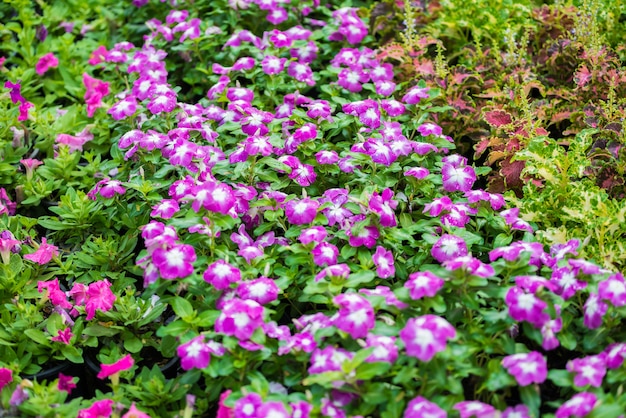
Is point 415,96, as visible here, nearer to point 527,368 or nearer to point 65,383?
point 527,368

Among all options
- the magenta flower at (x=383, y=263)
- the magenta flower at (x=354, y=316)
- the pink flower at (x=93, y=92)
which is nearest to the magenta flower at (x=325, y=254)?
the magenta flower at (x=383, y=263)

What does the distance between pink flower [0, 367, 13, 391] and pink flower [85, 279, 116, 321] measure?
11.8 inches

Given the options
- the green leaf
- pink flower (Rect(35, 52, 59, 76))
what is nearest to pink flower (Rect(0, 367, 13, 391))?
the green leaf

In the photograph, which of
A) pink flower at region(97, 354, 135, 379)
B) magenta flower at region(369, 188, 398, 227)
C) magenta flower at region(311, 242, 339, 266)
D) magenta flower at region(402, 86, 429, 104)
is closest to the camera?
pink flower at region(97, 354, 135, 379)

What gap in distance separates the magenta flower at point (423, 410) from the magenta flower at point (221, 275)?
2.00 ft

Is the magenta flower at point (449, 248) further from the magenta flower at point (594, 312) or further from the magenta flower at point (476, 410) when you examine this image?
the magenta flower at point (476, 410)

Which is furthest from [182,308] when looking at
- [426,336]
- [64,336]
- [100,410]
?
[426,336]

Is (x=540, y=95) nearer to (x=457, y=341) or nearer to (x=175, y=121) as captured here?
(x=175, y=121)

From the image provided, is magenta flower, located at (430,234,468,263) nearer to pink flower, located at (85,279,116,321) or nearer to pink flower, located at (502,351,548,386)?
pink flower, located at (502,351,548,386)

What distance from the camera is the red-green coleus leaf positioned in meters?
3.05

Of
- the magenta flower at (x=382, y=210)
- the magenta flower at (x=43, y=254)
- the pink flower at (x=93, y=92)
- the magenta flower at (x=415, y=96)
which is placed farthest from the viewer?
the pink flower at (x=93, y=92)

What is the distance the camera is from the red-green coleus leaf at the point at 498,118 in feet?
10.0

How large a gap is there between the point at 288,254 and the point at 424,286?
60 centimetres

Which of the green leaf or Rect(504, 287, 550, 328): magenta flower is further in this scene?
the green leaf
